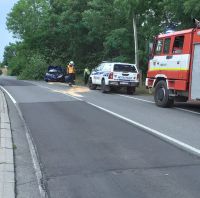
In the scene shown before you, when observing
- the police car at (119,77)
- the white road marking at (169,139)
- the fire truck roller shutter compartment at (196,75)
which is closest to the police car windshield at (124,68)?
the police car at (119,77)

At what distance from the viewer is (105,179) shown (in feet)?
23.9

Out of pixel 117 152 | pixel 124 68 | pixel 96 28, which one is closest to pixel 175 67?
pixel 117 152

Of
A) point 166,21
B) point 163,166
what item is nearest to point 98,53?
point 166,21

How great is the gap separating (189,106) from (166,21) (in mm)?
11365

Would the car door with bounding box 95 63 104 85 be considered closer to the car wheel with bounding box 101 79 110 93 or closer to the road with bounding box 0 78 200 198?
the car wheel with bounding box 101 79 110 93

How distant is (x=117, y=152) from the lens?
9.25m

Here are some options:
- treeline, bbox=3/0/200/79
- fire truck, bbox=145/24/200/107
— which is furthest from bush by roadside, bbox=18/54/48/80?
fire truck, bbox=145/24/200/107

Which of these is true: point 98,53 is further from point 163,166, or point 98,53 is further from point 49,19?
point 163,166

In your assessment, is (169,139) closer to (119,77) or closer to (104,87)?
(119,77)

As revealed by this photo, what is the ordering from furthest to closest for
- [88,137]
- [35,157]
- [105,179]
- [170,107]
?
[170,107], [88,137], [35,157], [105,179]

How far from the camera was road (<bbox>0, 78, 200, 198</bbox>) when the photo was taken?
6.84 m

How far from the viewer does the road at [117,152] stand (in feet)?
22.5

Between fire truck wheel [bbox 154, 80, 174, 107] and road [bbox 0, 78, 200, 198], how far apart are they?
1465 millimetres

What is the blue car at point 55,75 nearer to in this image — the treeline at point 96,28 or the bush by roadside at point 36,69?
the treeline at point 96,28
